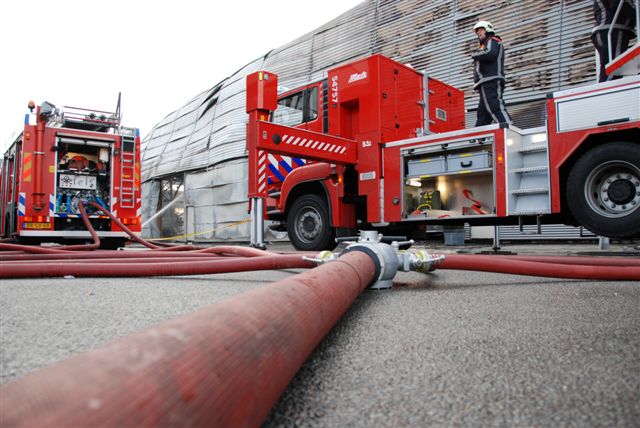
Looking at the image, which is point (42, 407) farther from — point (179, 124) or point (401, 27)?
point (179, 124)

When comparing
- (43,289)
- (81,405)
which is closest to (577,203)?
(43,289)

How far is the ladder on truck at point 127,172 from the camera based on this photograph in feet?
28.3

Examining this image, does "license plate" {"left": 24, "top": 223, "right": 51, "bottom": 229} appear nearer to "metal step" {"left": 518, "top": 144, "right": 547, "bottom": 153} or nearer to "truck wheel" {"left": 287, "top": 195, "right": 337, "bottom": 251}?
"truck wheel" {"left": 287, "top": 195, "right": 337, "bottom": 251}

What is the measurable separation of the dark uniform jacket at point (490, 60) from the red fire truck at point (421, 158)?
1006 mm

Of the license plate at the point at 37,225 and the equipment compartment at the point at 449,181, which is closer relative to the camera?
the equipment compartment at the point at 449,181

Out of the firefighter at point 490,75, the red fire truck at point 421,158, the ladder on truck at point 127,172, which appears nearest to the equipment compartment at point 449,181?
the red fire truck at point 421,158

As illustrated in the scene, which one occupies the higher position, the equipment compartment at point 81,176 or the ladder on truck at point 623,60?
the ladder on truck at point 623,60

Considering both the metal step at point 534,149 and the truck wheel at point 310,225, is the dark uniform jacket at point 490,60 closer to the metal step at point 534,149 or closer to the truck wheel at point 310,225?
the metal step at point 534,149

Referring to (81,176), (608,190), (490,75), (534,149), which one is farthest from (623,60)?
(81,176)

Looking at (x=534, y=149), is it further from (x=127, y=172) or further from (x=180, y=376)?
(x=127, y=172)

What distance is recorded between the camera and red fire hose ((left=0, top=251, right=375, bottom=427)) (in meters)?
0.49

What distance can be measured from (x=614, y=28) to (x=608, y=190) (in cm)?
219

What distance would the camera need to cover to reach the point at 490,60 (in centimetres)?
603

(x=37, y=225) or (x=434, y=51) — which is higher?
(x=434, y=51)
